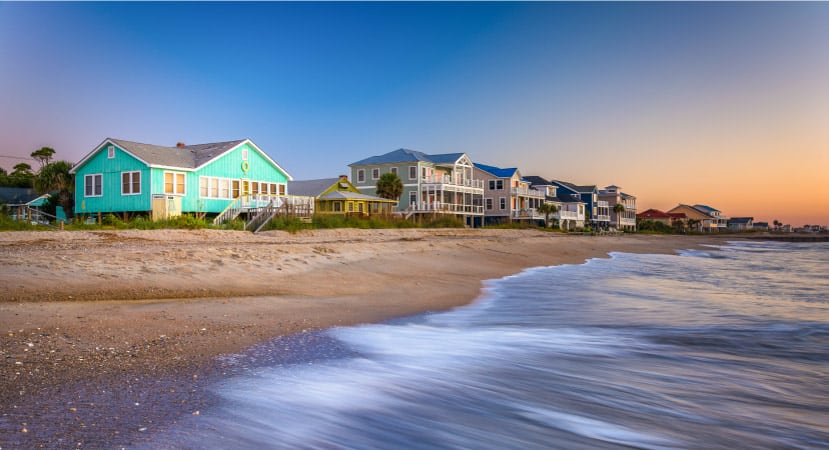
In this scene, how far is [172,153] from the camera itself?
33250 millimetres

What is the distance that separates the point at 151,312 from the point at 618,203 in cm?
9955

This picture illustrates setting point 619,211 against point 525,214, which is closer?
point 525,214

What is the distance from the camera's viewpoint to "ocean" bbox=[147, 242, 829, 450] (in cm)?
430

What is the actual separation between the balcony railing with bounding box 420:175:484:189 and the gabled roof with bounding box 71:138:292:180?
21991 millimetres

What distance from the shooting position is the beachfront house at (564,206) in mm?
72625

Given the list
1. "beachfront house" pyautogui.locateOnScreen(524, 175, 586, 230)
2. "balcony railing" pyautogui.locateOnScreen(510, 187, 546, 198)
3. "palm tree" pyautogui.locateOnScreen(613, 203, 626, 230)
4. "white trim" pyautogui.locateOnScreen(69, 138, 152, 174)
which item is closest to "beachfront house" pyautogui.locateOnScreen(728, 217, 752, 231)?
"palm tree" pyautogui.locateOnScreen(613, 203, 626, 230)

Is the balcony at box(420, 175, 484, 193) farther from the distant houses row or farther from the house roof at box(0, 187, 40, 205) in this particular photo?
the house roof at box(0, 187, 40, 205)

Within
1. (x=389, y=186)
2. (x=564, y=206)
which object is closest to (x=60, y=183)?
(x=389, y=186)

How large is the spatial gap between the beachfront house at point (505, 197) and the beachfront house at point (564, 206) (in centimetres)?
561

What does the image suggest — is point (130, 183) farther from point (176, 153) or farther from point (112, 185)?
point (176, 153)

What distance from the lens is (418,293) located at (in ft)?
37.8

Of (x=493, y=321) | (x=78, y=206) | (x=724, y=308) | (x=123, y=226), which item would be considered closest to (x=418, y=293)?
(x=493, y=321)

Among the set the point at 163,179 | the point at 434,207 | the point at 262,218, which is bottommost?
the point at 262,218

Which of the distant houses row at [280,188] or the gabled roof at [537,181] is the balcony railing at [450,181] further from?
the gabled roof at [537,181]
